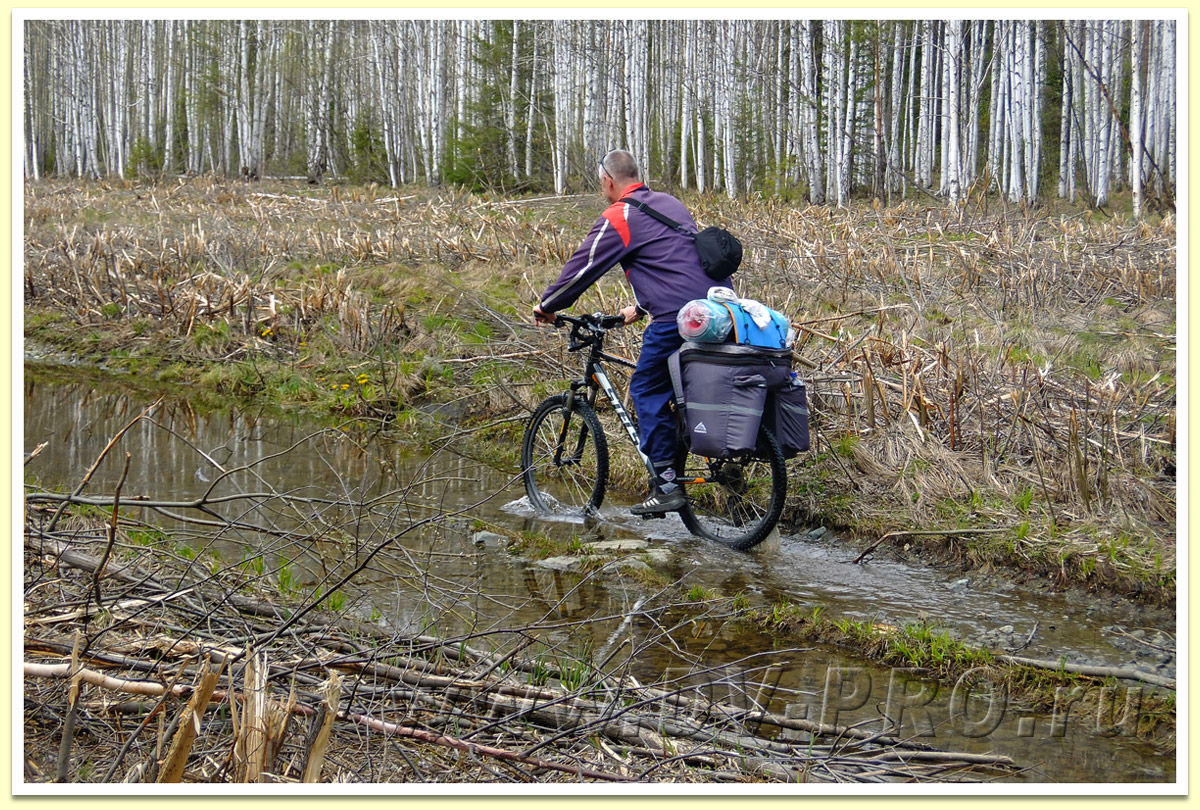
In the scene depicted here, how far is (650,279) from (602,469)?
132 cm

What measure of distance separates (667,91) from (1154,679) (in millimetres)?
22302

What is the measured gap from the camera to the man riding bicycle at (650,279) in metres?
5.05

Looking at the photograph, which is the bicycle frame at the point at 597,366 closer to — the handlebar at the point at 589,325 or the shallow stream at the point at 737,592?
the handlebar at the point at 589,325

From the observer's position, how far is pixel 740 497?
5.38 metres

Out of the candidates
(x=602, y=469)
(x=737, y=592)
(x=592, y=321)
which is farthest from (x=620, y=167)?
(x=737, y=592)

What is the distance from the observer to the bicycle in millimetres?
5168

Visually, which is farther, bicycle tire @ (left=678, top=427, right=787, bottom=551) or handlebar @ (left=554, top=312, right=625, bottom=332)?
handlebar @ (left=554, top=312, right=625, bottom=332)

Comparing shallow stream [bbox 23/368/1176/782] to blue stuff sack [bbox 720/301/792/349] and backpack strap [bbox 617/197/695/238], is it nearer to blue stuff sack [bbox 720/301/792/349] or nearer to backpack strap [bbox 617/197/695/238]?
→ blue stuff sack [bbox 720/301/792/349]

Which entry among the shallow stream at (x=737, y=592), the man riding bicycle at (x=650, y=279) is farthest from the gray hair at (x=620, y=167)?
the shallow stream at (x=737, y=592)

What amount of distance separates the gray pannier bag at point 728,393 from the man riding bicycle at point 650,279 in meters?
0.46

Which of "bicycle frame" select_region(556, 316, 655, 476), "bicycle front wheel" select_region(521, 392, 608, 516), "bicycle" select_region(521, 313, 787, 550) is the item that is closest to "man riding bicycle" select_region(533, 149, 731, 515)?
"bicycle" select_region(521, 313, 787, 550)

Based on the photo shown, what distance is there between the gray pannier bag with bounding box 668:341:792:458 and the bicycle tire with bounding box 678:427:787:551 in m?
0.26

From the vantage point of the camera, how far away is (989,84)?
70.5 feet

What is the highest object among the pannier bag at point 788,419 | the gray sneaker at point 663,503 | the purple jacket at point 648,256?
the purple jacket at point 648,256
